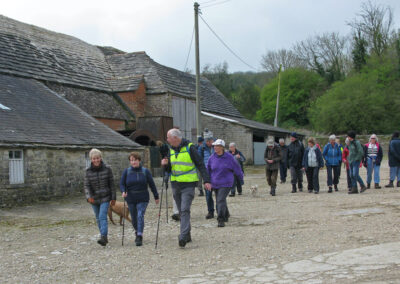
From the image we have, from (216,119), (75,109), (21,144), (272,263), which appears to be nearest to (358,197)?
(272,263)

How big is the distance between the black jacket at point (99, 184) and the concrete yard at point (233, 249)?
841 mm

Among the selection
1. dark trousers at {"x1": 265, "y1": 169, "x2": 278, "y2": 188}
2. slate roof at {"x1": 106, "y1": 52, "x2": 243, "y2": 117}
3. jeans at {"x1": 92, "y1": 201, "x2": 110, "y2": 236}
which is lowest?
jeans at {"x1": 92, "y1": 201, "x2": 110, "y2": 236}

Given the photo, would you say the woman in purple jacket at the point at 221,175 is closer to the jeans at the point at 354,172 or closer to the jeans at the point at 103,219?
the jeans at the point at 103,219

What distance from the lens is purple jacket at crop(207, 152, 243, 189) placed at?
833 cm

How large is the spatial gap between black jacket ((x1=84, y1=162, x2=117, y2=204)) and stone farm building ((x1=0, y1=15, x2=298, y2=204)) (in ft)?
23.4

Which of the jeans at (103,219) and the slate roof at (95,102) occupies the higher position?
the slate roof at (95,102)

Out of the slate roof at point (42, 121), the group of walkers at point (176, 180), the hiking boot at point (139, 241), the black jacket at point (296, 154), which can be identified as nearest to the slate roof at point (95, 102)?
the slate roof at point (42, 121)

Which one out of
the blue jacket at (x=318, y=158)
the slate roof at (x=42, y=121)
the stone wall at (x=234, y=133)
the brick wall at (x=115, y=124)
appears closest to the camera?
the blue jacket at (x=318, y=158)

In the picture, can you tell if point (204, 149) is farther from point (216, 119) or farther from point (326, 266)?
point (216, 119)

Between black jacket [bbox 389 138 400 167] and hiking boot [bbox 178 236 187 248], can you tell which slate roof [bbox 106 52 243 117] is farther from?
hiking boot [bbox 178 236 187 248]

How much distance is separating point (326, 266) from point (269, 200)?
7.11m

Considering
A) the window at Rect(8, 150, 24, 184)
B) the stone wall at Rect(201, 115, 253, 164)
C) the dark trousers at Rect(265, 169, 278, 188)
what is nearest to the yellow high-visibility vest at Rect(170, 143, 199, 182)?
the dark trousers at Rect(265, 169, 278, 188)

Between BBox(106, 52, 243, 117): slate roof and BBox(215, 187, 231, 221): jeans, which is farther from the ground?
BBox(106, 52, 243, 117): slate roof

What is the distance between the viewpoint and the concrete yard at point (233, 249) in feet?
16.6
